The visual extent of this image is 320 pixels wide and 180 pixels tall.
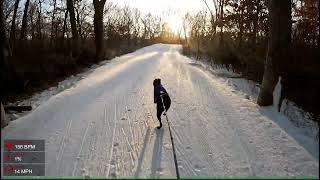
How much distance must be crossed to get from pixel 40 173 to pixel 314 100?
869 centimetres

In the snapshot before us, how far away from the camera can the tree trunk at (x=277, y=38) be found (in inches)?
428

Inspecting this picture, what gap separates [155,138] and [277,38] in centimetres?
501

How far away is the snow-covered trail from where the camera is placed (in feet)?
21.4

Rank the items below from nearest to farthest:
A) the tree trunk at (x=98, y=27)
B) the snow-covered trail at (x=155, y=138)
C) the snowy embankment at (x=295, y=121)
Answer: the snow-covered trail at (x=155, y=138)
the snowy embankment at (x=295, y=121)
the tree trunk at (x=98, y=27)

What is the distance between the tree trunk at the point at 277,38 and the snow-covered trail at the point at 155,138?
1117mm

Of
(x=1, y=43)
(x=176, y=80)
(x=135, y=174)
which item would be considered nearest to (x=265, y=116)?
(x=135, y=174)

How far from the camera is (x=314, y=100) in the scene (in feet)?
38.8

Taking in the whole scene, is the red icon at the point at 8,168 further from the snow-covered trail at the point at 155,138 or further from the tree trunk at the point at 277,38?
the tree trunk at the point at 277,38

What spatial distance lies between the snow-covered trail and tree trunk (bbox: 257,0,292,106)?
3.66 feet

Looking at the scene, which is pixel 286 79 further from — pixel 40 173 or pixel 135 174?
pixel 40 173

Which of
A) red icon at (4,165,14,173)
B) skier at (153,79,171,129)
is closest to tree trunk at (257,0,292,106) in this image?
skier at (153,79,171,129)
